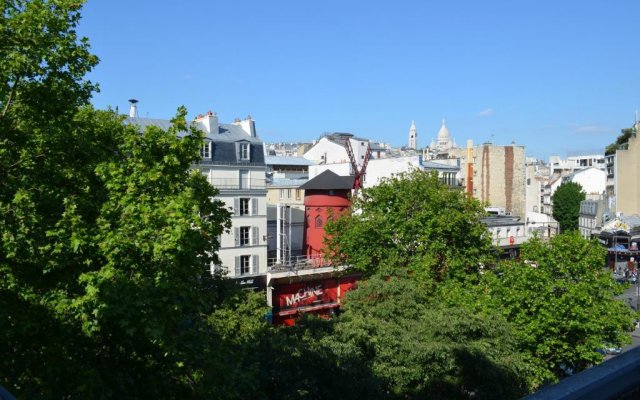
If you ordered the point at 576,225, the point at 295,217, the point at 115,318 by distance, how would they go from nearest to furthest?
the point at 115,318 < the point at 295,217 < the point at 576,225

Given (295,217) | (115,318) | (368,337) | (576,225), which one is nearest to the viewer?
(115,318)

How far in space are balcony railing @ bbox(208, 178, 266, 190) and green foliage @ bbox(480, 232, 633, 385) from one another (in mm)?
21363

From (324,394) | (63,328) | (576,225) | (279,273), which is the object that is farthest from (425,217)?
(576,225)

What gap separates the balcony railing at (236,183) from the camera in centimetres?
4019

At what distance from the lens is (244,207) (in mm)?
41219

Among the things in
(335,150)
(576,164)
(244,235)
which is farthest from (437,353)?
(576,164)

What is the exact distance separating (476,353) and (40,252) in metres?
15.1

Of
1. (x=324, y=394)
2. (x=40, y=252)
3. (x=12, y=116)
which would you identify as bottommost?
(x=324, y=394)

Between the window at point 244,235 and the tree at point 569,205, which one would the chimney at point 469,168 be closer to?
the tree at point 569,205

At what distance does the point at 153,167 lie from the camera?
40.5 ft

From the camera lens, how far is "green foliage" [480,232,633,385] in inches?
920

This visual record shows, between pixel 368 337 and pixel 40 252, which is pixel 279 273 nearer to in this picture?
pixel 368 337

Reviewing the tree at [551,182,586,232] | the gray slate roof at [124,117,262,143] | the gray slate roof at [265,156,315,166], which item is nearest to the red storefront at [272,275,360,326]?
the gray slate roof at [124,117,262,143]

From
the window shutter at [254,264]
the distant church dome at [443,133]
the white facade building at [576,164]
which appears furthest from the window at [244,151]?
the distant church dome at [443,133]
